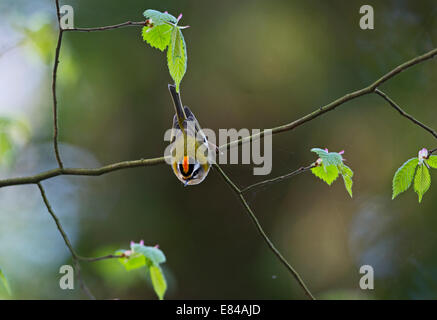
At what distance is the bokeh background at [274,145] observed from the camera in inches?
175

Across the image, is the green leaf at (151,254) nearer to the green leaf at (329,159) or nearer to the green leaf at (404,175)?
the green leaf at (329,159)

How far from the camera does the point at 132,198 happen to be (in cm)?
487

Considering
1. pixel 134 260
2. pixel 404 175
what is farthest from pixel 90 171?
pixel 404 175

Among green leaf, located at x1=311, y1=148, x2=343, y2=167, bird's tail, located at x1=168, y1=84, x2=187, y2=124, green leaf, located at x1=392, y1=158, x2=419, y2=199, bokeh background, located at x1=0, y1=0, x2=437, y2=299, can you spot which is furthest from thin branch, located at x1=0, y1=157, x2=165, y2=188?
bokeh background, located at x1=0, y1=0, x2=437, y2=299

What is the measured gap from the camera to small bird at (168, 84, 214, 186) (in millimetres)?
1949

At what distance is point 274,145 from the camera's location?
429cm

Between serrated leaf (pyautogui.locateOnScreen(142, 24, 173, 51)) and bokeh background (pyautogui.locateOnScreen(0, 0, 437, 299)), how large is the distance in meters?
2.83

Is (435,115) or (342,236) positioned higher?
(435,115)

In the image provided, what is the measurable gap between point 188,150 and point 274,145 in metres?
2.36

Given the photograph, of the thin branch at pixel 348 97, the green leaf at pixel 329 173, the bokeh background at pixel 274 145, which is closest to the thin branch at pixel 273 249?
the thin branch at pixel 348 97
